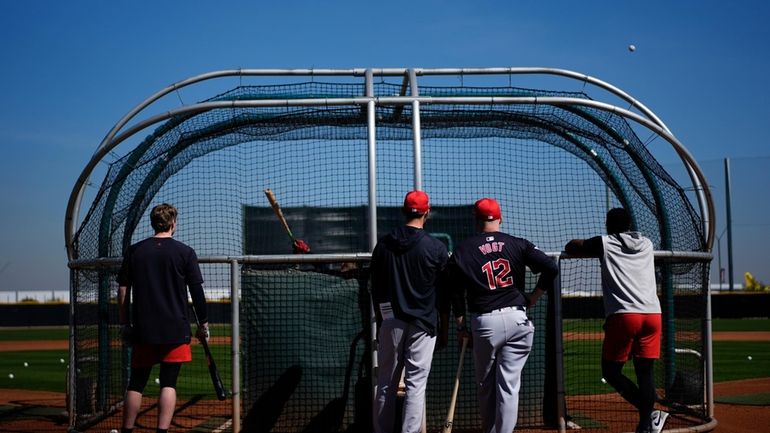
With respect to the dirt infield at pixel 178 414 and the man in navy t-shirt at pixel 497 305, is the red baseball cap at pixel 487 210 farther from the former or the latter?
the dirt infield at pixel 178 414

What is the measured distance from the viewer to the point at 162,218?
5.46 meters

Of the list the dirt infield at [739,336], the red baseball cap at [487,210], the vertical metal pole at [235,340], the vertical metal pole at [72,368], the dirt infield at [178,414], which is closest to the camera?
the red baseball cap at [487,210]

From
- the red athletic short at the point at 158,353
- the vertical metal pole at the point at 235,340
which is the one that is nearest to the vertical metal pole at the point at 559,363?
the vertical metal pole at the point at 235,340

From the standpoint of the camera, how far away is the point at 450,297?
551 cm

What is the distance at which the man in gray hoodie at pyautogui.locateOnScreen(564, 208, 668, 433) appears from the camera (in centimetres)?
552

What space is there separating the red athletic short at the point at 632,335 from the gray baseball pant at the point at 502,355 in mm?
708

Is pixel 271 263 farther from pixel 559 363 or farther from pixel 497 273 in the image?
pixel 559 363

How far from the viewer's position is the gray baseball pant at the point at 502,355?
5156 mm

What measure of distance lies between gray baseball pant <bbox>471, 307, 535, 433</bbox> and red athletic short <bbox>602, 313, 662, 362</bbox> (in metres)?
0.71

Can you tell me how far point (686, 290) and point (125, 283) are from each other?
536 cm

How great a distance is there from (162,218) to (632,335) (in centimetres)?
343

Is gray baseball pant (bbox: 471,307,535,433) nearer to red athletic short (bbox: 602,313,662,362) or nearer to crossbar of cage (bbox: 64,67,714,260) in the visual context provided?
red athletic short (bbox: 602,313,662,362)

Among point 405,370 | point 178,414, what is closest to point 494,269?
point 405,370

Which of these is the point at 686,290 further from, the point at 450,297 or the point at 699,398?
the point at 450,297
